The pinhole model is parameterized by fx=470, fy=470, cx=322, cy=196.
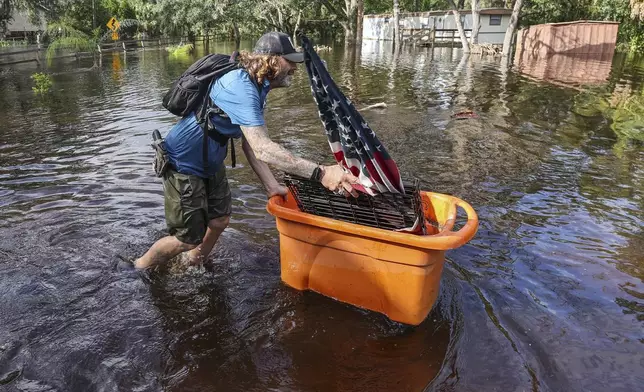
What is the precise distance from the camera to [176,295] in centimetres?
389

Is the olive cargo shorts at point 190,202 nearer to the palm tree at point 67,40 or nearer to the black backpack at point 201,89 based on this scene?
the black backpack at point 201,89

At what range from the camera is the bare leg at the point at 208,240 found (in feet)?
13.0

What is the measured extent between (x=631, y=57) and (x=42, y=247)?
32.0 metres

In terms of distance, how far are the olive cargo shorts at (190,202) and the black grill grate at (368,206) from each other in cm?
71

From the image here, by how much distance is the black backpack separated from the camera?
3.24 metres

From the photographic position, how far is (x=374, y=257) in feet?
10.3

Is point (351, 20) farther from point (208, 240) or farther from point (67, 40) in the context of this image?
point (208, 240)

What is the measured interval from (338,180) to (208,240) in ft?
5.40

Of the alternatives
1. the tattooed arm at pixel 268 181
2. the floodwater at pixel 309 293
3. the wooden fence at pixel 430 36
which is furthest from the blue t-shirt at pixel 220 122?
the wooden fence at pixel 430 36

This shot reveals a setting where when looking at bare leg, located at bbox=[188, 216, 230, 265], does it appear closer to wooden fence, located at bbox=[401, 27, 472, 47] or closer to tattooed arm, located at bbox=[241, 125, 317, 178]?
tattooed arm, located at bbox=[241, 125, 317, 178]

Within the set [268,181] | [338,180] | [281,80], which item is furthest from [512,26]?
[338,180]

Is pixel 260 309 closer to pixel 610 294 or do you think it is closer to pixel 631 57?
pixel 610 294

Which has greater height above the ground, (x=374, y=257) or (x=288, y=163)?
(x=288, y=163)

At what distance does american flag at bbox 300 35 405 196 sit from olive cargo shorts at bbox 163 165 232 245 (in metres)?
1.10
